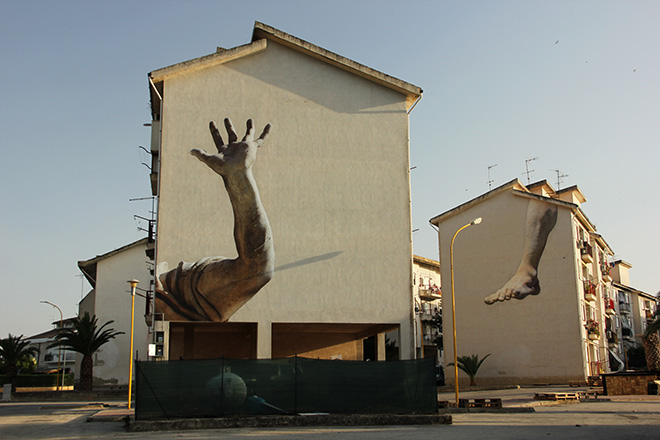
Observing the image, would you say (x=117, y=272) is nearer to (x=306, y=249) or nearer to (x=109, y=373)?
(x=109, y=373)

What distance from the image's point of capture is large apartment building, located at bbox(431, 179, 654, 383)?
44.6 metres

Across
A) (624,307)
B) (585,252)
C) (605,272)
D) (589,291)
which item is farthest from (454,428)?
(624,307)

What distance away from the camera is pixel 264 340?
2745 cm

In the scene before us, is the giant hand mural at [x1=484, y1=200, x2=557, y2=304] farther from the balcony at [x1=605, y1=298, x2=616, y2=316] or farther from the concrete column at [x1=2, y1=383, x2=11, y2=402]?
the concrete column at [x1=2, y1=383, x2=11, y2=402]

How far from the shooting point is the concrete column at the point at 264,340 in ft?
89.3

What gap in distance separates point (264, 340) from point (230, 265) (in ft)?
11.4

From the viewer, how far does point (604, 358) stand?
177 ft

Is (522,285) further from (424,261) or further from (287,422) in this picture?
(287,422)

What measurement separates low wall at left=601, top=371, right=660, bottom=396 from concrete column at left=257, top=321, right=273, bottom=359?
1638 centimetres

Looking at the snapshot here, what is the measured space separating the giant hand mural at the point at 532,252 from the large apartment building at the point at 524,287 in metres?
0.07

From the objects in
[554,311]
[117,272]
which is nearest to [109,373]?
[117,272]

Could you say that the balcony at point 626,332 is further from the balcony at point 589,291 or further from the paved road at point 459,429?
the paved road at point 459,429

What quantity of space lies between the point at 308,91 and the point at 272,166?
13.5 ft

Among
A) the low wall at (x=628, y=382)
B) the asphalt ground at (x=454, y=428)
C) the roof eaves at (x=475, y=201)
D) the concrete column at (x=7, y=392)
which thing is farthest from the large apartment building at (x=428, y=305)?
the asphalt ground at (x=454, y=428)
